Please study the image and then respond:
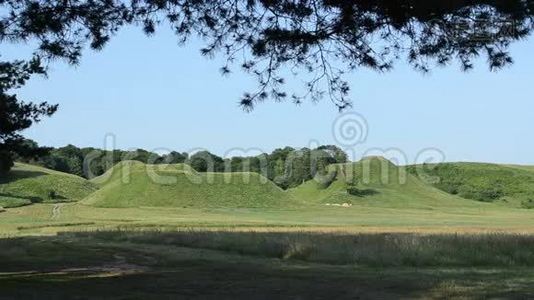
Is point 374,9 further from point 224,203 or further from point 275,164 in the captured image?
point 275,164

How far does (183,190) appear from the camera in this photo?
84625mm

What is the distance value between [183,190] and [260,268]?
2621 inches

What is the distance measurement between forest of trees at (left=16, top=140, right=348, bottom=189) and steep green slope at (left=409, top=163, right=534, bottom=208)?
21010mm

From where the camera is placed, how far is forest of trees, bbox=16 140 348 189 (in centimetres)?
11412

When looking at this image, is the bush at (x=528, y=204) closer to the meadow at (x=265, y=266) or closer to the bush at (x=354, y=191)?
the bush at (x=354, y=191)

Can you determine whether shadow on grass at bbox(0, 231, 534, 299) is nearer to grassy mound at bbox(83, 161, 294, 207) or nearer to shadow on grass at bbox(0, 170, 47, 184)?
grassy mound at bbox(83, 161, 294, 207)

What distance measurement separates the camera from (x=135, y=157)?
12644 cm

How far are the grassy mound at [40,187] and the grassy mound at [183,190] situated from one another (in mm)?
6314

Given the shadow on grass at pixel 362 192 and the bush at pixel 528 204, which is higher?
the shadow on grass at pixel 362 192

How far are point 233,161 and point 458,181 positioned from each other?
40.0 metres

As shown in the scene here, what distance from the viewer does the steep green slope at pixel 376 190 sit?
9712 cm

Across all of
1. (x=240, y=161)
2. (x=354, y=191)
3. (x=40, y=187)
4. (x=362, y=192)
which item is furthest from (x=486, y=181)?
(x=40, y=187)

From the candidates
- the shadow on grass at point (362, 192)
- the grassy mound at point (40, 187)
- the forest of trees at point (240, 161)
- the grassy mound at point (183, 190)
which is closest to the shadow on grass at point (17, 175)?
the grassy mound at point (40, 187)

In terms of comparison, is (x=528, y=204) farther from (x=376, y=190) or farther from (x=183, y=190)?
(x=183, y=190)
